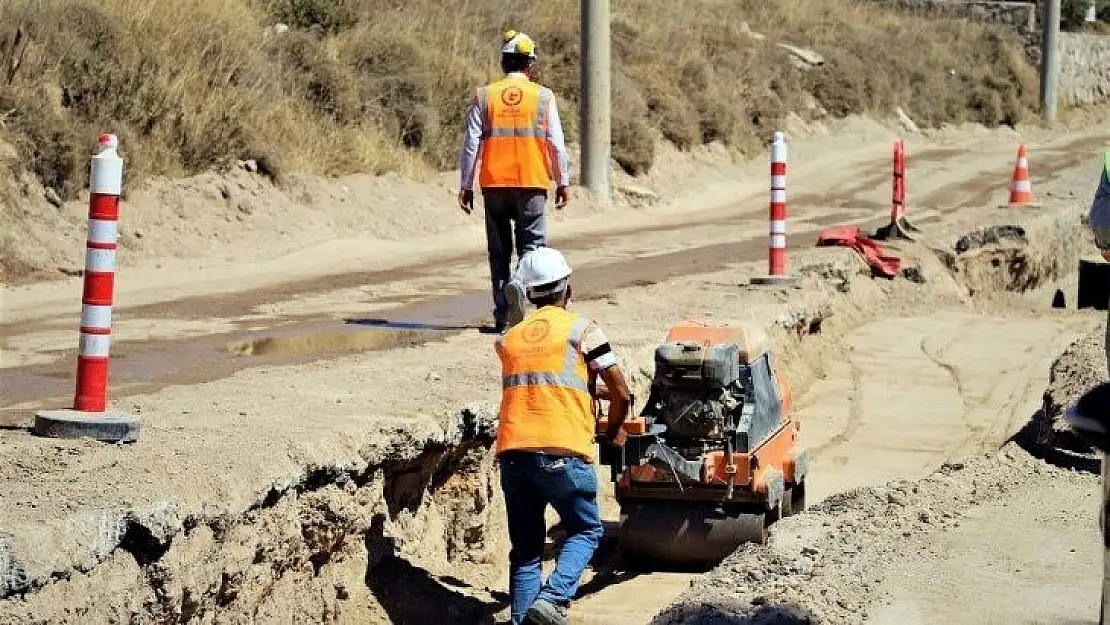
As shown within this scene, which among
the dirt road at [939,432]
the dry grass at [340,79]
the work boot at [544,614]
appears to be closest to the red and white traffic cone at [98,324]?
the work boot at [544,614]

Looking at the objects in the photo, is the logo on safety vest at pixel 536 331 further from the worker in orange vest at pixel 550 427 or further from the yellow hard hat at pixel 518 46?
the yellow hard hat at pixel 518 46

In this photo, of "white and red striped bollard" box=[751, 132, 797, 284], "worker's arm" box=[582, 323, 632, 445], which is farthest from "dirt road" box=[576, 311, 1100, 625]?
"worker's arm" box=[582, 323, 632, 445]

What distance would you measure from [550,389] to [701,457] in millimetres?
1464

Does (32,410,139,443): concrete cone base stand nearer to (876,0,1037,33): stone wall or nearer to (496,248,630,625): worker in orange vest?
(496,248,630,625): worker in orange vest

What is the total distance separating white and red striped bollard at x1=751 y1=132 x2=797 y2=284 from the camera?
14359 mm

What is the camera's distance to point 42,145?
15.6 meters

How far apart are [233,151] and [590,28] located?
6689 mm

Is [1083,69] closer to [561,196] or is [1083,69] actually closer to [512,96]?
[561,196]

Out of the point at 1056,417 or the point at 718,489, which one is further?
the point at 1056,417

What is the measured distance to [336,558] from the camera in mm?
8109

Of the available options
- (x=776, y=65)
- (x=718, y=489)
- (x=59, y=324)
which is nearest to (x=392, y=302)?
(x=59, y=324)

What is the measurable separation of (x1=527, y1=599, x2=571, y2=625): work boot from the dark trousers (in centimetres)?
439

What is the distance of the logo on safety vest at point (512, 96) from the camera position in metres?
11.1

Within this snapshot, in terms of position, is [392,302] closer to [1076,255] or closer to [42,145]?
[42,145]
